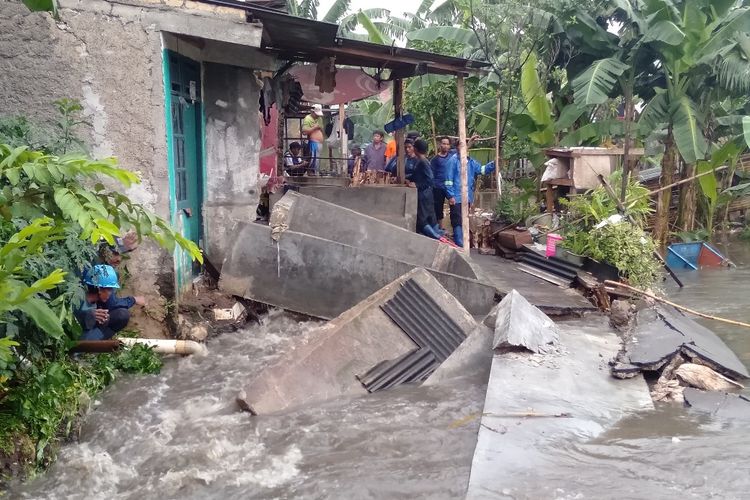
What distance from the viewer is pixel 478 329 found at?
6.00 meters

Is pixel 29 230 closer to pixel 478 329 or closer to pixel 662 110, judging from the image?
pixel 478 329

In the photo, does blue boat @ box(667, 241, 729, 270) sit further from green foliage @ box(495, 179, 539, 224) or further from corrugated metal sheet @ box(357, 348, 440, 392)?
corrugated metal sheet @ box(357, 348, 440, 392)

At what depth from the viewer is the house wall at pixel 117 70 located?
5.93m

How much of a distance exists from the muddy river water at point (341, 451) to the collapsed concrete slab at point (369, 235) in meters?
2.89

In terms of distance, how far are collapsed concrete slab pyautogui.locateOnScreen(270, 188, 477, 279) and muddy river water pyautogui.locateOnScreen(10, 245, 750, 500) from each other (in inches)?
114

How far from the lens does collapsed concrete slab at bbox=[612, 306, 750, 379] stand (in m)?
5.62

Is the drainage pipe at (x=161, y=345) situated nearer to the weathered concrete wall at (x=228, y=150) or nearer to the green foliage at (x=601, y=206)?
the weathered concrete wall at (x=228, y=150)

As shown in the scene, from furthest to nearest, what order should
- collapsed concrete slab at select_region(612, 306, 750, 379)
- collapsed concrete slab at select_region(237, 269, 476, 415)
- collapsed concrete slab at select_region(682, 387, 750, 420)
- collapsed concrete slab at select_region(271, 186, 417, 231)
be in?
collapsed concrete slab at select_region(271, 186, 417, 231) → collapsed concrete slab at select_region(612, 306, 750, 379) → collapsed concrete slab at select_region(237, 269, 476, 415) → collapsed concrete slab at select_region(682, 387, 750, 420)

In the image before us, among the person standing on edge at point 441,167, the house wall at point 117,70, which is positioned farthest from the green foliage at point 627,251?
the house wall at point 117,70

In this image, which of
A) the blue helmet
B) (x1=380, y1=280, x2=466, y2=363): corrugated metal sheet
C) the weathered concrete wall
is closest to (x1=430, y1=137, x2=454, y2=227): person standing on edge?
the weathered concrete wall

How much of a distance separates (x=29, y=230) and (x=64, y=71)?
4.08 m

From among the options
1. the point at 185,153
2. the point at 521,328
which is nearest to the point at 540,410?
the point at 521,328

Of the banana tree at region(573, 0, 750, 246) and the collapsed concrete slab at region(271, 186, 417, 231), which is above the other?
the banana tree at region(573, 0, 750, 246)

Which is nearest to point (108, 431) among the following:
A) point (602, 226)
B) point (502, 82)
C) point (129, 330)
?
point (129, 330)
